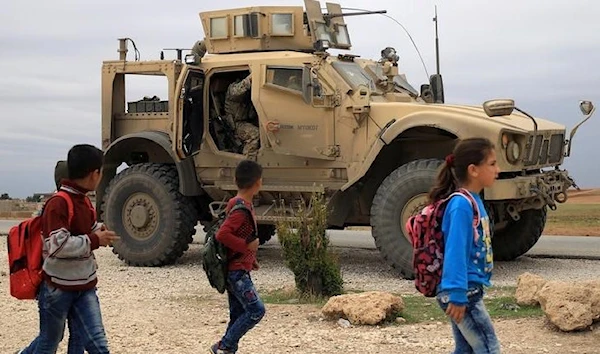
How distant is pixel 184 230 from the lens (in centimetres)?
1164

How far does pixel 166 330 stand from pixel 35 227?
2626 millimetres

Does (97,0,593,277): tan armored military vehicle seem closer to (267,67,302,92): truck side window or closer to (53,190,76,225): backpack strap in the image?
(267,67,302,92): truck side window

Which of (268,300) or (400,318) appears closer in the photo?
(400,318)

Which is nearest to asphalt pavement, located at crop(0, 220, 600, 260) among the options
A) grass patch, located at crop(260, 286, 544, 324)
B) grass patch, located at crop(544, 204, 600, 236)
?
grass patch, located at crop(544, 204, 600, 236)

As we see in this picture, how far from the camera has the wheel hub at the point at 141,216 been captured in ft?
38.7

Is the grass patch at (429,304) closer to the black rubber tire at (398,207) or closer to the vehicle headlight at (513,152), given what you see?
the black rubber tire at (398,207)

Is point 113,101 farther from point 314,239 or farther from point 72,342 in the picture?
point 72,342

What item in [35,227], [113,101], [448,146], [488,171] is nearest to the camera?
[488,171]

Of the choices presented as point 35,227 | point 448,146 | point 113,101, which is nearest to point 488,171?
point 35,227

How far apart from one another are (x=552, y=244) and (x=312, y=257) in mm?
6206

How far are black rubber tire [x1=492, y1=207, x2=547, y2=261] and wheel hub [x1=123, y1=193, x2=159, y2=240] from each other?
4.19 m

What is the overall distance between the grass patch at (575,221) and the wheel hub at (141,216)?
680 cm

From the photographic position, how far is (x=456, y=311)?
427 cm

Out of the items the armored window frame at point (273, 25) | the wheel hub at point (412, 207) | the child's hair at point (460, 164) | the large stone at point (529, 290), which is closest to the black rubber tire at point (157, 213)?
the armored window frame at point (273, 25)
